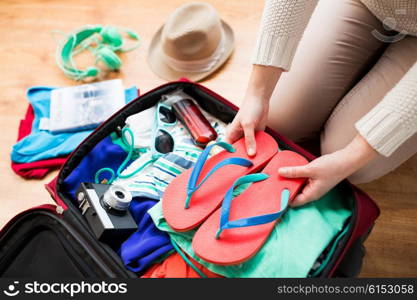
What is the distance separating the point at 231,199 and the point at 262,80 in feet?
0.85

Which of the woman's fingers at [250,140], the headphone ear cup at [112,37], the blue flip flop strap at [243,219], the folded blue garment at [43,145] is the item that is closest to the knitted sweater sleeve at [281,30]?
the woman's fingers at [250,140]

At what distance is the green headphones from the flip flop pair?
2.17 ft

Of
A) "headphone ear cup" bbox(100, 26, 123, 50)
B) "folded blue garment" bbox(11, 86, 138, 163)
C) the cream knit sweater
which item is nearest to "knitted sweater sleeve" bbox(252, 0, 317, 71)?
the cream knit sweater

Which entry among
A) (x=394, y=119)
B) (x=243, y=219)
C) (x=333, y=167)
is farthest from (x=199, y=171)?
(x=394, y=119)

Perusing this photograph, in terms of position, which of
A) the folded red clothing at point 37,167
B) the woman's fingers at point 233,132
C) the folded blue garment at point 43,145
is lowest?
the folded red clothing at point 37,167

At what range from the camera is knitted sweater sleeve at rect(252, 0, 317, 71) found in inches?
29.7

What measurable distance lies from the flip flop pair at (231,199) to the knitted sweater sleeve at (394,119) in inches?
6.0

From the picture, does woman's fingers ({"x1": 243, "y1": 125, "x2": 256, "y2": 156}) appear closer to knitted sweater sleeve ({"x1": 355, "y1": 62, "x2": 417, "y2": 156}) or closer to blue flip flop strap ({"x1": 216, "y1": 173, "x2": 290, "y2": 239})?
blue flip flop strap ({"x1": 216, "y1": 173, "x2": 290, "y2": 239})

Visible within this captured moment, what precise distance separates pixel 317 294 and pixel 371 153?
0.26 metres

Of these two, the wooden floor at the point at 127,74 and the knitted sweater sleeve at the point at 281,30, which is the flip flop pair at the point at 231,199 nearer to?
the knitted sweater sleeve at the point at 281,30

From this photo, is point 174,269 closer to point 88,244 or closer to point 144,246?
point 144,246

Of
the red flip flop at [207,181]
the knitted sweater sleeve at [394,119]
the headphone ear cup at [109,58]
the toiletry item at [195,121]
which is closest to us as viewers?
the knitted sweater sleeve at [394,119]

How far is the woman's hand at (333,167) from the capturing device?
2.24 feet

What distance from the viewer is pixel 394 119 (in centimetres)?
65
